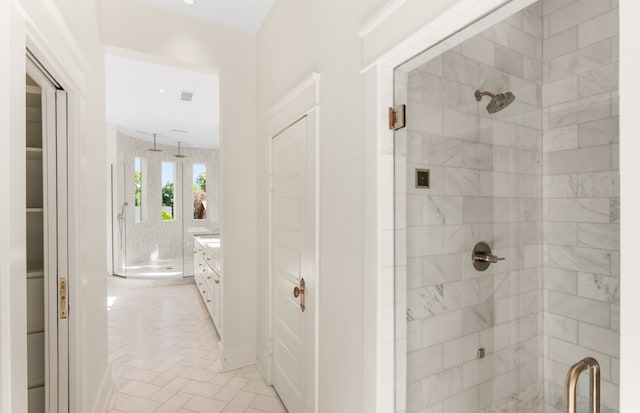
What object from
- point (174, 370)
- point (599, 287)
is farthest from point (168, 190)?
point (599, 287)

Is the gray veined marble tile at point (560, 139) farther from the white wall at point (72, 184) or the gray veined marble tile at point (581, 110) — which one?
the white wall at point (72, 184)

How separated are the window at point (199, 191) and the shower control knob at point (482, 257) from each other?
757 centimetres

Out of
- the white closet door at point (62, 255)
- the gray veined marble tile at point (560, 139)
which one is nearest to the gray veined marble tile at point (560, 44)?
the gray veined marble tile at point (560, 139)

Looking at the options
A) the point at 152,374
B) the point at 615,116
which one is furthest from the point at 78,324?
the point at 615,116

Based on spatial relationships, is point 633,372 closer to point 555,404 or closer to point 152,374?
point 555,404

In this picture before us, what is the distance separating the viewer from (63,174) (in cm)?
177

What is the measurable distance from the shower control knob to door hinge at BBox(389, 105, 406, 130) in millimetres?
786

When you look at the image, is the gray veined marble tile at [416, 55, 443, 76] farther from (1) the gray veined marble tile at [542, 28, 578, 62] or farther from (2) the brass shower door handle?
(2) the brass shower door handle

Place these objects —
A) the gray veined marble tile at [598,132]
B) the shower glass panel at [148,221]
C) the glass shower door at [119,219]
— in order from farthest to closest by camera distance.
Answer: the shower glass panel at [148,221]
the glass shower door at [119,219]
the gray veined marble tile at [598,132]

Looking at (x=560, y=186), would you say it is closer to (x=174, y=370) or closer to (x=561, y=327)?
(x=561, y=327)

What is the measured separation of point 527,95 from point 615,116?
0.58m

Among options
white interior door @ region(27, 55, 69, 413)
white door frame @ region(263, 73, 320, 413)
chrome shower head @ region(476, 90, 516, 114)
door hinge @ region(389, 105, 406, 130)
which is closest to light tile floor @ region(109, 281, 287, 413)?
white door frame @ region(263, 73, 320, 413)

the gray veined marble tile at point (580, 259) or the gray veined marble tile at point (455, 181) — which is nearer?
the gray veined marble tile at point (580, 259)

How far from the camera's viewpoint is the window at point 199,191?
8291 mm
